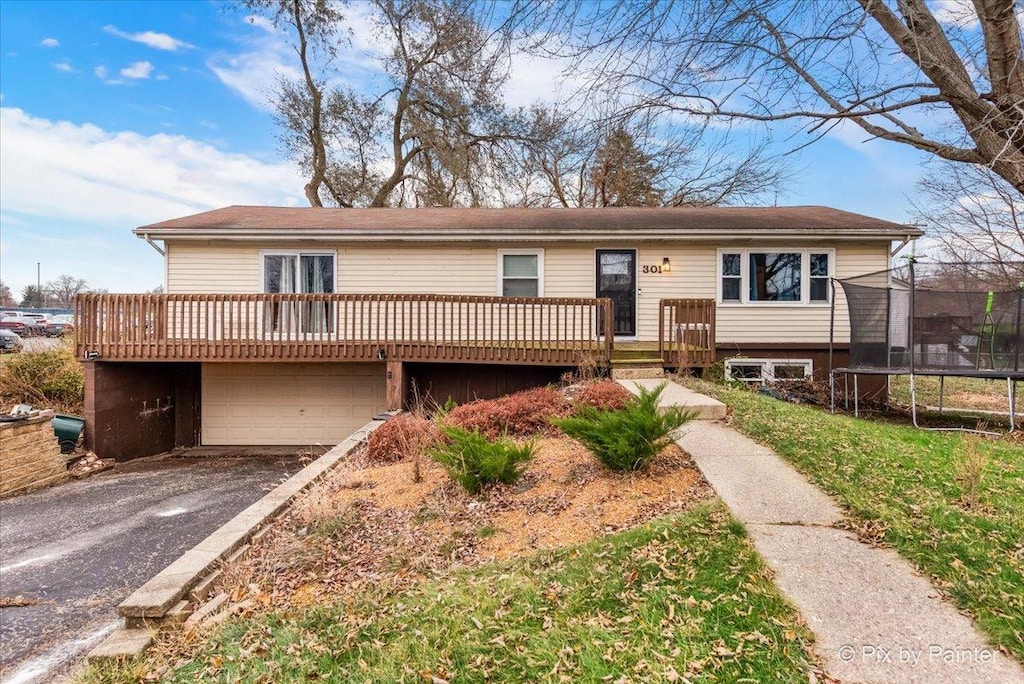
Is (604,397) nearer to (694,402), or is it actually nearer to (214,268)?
(694,402)

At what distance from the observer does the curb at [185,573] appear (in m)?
2.67

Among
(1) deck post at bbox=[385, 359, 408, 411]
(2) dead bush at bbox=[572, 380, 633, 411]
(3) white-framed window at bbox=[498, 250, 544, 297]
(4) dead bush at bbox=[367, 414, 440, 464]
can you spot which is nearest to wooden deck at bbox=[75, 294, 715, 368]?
(1) deck post at bbox=[385, 359, 408, 411]

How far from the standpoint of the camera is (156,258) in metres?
11.3

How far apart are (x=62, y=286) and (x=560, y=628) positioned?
6664 centimetres

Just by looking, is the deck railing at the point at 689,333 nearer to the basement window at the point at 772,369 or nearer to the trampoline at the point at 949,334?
the basement window at the point at 772,369

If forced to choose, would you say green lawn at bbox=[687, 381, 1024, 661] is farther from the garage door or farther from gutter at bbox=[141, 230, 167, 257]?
gutter at bbox=[141, 230, 167, 257]

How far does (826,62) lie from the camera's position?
399cm

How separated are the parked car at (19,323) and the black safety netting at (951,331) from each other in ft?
117

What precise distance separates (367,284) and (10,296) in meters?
60.0

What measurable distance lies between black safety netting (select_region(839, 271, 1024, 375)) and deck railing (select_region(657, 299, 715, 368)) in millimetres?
2606

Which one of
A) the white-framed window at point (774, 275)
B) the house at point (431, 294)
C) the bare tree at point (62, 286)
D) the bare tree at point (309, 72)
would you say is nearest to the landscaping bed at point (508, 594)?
the house at point (431, 294)

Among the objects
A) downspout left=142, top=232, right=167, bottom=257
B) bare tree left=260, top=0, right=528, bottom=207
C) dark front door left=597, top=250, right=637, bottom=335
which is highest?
bare tree left=260, top=0, right=528, bottom=207

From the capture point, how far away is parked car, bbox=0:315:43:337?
26656 millimetres

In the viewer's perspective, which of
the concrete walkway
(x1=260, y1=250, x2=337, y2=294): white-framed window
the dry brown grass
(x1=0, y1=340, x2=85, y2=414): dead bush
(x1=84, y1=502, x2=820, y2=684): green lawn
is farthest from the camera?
(x1=260, y1=250, x2=337, y2=294): white-framed window
